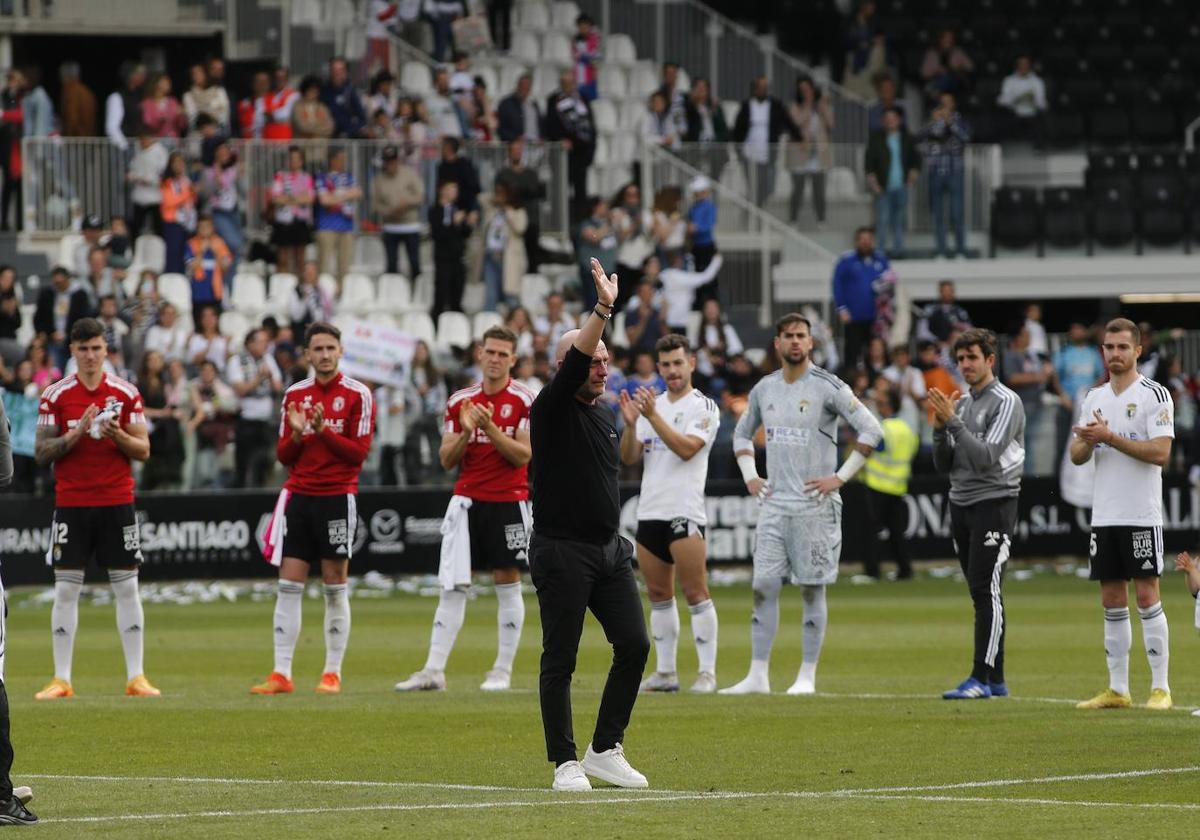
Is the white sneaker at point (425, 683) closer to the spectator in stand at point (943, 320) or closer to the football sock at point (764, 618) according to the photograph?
the football sock at point (764, 618)

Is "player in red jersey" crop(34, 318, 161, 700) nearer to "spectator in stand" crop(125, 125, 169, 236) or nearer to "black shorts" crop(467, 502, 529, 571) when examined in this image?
"black shorts" crop(467, 502, 529, 571)

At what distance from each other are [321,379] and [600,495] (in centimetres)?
538

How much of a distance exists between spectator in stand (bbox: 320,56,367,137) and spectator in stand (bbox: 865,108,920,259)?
7740 millimetres

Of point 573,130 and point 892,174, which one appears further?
point 892,174

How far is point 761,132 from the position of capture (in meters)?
33.7

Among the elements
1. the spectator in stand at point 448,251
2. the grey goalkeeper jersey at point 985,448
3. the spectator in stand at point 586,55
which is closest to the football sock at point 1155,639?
the grey goalkeeper jersey at point 985,448

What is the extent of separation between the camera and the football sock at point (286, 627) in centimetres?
1532

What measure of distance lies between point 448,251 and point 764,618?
51.9ft

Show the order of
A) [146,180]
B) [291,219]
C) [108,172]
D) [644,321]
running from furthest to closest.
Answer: [108,172] → [146,180] → [291,219] → [644,321]

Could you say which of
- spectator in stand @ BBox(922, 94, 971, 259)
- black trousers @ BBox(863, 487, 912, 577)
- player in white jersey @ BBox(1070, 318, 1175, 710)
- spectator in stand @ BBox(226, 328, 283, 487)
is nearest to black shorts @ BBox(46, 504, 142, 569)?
player in white jersey @ BBox(1070, 318, 1175, 710)

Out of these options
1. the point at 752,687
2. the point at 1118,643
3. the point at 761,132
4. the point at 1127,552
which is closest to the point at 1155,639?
the point at 1118,643

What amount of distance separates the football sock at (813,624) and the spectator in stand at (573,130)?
59.4 ft

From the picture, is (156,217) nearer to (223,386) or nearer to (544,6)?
(223,386)

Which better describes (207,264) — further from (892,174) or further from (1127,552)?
(1127,552)
